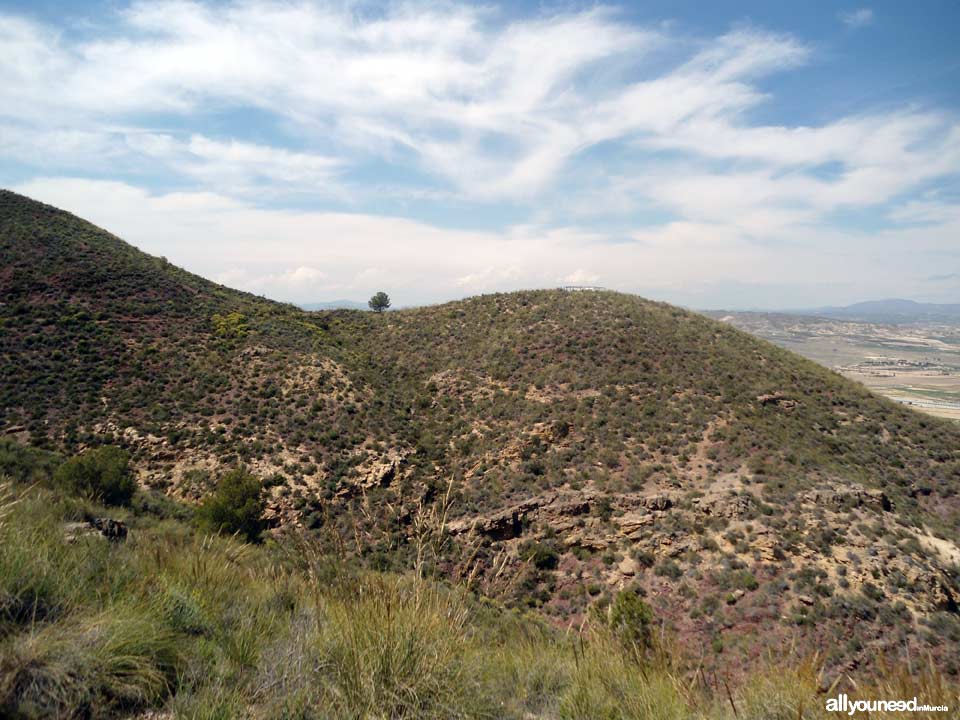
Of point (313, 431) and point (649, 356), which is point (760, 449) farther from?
point (313, 431)

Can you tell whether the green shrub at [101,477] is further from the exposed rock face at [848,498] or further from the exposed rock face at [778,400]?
the exposed rock face at [778,400]

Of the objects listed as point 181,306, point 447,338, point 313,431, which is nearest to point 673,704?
point 313,431

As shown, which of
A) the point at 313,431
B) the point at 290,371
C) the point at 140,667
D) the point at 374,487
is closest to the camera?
the point at 140,667

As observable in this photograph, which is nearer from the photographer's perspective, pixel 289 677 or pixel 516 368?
pixel 289 677

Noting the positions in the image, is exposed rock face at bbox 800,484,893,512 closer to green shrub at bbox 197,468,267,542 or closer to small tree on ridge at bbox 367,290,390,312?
green shrub at bbox 197,468,267,542

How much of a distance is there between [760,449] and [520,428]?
11371mm

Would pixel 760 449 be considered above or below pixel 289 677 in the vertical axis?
below

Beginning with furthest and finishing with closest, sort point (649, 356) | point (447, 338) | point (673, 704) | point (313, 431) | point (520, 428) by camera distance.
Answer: point (447, 338) < point (649, 356) < point (520, 428) < point (313, 431) < point (673, 704)

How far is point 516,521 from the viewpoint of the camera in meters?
17.9

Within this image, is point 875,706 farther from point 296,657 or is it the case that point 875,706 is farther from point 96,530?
point 96,530

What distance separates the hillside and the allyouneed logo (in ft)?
9.40

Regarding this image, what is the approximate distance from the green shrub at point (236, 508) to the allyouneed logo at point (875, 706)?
14780mm

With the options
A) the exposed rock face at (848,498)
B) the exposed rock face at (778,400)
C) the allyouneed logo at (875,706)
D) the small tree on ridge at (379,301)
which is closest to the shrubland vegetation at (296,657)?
the allyouneed logo at (875,706)

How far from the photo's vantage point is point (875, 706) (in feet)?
9.89
